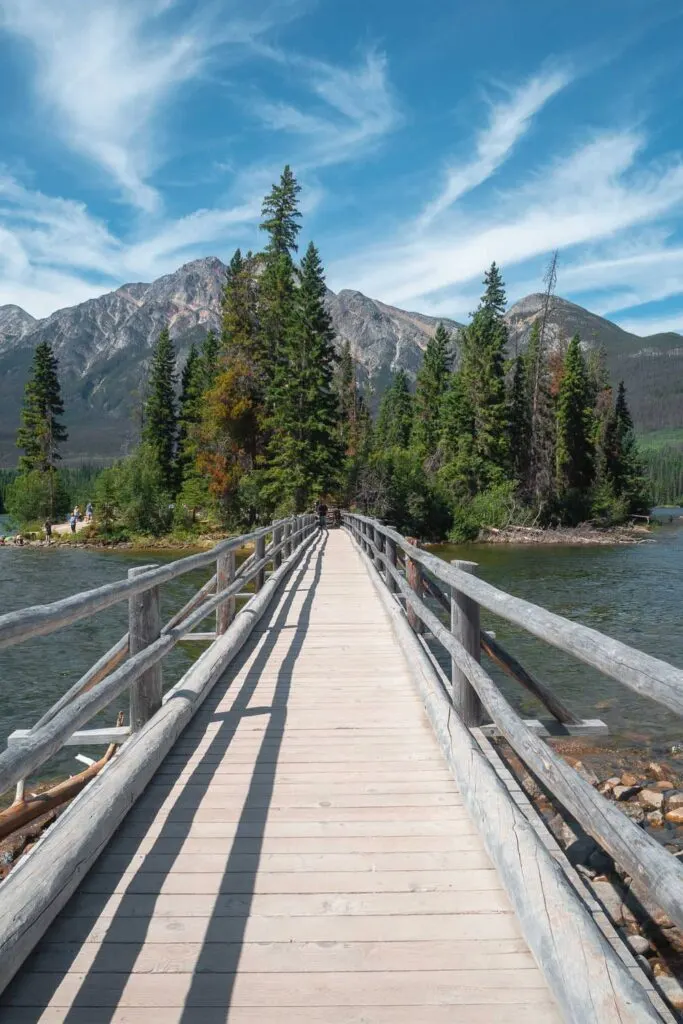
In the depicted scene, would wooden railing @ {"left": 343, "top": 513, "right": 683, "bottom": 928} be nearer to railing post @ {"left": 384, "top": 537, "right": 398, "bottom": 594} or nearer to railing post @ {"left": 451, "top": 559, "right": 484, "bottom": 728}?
railing post @ {"left": 451, "top": 559, "right": 484, "bottom": 728}

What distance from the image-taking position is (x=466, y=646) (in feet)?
12.9

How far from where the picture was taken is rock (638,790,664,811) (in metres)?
6.30

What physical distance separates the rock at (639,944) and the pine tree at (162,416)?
5144 centimetres

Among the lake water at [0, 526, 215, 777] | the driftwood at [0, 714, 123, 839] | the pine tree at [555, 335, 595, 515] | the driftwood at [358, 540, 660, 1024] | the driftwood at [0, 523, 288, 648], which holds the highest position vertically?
the pine tree at [555, 335, 595, 515]

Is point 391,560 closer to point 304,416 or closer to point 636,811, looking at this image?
point 636,811

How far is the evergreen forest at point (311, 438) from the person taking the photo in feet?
130

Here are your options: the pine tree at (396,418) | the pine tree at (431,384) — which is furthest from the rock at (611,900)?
the pine tree at (396,418)

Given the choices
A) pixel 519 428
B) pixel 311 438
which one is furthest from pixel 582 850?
pixel 519 428

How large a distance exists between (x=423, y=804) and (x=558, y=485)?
50931 mm

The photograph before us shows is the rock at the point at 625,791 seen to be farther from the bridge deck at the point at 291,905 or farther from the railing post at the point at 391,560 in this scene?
the railing post at the point at 391,560

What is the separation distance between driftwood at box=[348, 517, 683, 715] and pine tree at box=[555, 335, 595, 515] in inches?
1995

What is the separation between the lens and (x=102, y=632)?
14703 mm

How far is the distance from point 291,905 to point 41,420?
188 ft

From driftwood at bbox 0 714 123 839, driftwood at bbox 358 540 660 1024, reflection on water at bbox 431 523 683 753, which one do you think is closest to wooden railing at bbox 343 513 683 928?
driftwood at bbox 358 540 660 1024
